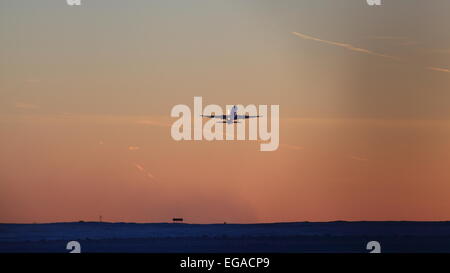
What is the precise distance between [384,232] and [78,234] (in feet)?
115

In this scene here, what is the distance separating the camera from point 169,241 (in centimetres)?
12219

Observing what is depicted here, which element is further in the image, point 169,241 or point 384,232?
point 384,232

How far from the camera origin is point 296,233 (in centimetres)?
13575
